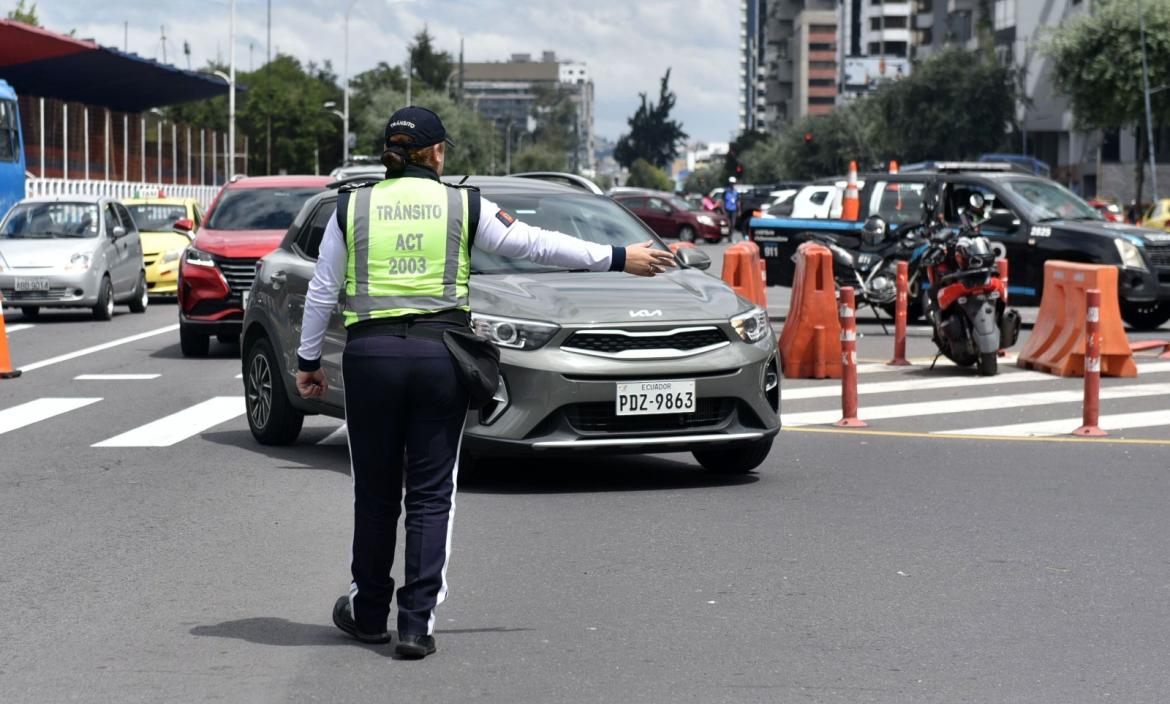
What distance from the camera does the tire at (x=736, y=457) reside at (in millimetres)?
10047

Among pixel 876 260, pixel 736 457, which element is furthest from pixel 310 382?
pixel 876 260

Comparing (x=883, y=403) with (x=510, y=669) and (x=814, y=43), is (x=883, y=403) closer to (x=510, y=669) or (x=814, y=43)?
(x=510, y=669)

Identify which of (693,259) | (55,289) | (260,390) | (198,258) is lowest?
(55,289)

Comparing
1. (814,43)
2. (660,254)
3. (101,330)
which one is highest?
(814,43)

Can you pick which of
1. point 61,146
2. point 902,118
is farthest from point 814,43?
point 61,146

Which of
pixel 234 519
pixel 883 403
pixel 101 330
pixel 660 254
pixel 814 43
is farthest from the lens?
pixel 814 43

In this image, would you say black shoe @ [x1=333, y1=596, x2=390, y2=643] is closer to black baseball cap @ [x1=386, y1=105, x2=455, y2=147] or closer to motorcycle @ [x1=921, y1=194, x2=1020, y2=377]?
black baseball cap @ [x1=386, y1=105, x2=455, y2=147]

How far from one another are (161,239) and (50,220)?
4.36 meters

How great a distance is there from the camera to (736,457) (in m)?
10.2

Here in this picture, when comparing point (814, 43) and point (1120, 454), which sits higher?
point (814, 43)

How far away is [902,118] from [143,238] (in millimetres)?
63938

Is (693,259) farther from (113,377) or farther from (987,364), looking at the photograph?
(113,377)

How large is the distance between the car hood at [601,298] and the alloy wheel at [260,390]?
2.01 m

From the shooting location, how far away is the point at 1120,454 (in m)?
11.3
